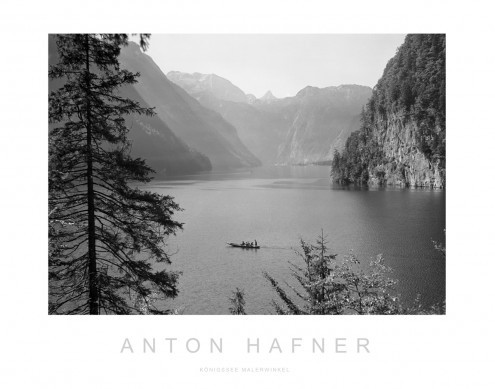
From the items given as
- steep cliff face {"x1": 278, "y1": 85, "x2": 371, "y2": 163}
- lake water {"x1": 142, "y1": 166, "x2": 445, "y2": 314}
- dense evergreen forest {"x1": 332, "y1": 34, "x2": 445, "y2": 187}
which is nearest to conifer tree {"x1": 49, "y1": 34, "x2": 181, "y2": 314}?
steep cliff face {"x1": 278, "y1": 85, "x2": 371, "y2": 163}

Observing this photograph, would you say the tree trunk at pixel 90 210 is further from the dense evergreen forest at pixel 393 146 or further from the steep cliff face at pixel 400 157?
the steep cliff face at pixel 400 157

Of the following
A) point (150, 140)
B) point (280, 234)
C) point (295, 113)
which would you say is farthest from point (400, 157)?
point (150, 140)

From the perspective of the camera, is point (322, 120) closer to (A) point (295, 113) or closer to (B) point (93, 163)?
(A) point (295, 113)

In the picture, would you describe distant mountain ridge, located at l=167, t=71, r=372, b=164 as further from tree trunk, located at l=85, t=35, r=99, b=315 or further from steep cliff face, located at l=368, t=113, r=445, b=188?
steep cliff face, located at l=368, t=113, r=445, b=188
